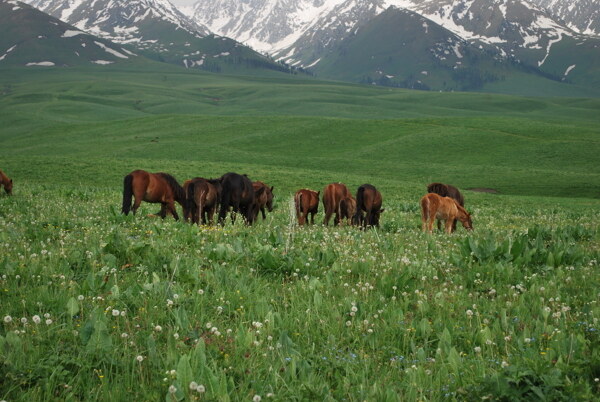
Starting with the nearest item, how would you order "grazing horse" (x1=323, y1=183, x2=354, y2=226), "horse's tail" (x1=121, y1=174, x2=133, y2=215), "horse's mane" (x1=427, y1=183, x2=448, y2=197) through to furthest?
"horse's tail" (x1=121, y1=174, x2=133, y2=215)
"grazing horse" (x1=323, y1=183, x2=354, y2=226)
"horse's mane" (x1=427, y1=183, x2=448, y2=197)

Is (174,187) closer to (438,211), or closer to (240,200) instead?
(240,200)

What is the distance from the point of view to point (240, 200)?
57.1 feet

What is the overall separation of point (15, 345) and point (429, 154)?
268 feet

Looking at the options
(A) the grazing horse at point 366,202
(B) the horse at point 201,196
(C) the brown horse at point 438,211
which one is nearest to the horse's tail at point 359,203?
(A) the grazing horse at point 366,202

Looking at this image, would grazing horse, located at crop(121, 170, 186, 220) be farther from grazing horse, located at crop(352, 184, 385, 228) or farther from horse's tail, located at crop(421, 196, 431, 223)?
horse's tail, located at crop(421, 196, 431, 223)

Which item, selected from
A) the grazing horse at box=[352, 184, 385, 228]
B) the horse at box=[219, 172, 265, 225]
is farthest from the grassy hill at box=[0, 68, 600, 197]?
the horse at box=[219, 172, 265, 225]

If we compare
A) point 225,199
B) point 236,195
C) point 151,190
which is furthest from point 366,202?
point 151,190

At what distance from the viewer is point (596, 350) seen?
476 centimetres

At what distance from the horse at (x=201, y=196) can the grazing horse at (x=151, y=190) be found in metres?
1.06

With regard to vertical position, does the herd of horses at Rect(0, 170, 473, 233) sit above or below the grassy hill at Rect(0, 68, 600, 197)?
above

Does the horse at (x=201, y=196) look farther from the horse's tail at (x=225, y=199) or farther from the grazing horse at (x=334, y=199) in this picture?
the grazing horse at (x=334, y=199)

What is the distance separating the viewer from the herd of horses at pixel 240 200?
17.1 metres

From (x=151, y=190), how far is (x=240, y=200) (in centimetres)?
327

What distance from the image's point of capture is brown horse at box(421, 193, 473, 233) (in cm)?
1775
